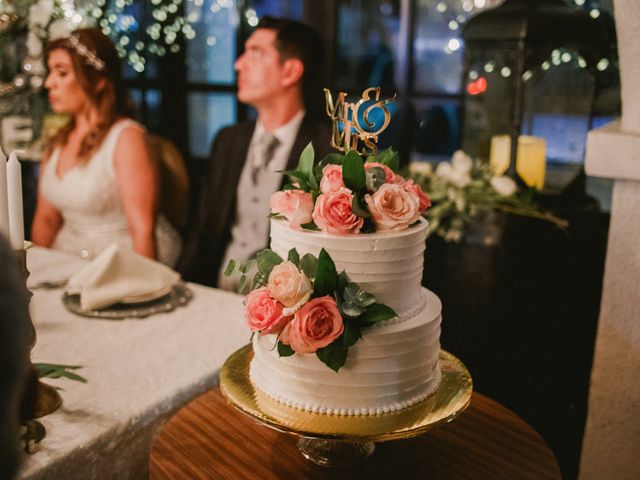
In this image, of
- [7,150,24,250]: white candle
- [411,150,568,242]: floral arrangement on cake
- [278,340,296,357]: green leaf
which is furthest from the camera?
[411,150,568,242]: floral arrangement on cake

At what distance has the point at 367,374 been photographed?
139cm

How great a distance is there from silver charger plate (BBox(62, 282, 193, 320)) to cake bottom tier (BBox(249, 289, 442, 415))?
32.9 inches

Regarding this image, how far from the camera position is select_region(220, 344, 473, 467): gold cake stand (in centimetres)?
134

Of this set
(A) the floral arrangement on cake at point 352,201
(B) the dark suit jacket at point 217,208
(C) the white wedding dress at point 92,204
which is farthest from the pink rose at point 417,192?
(C) the white wedding dress at point 92,204

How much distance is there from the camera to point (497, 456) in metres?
1.55

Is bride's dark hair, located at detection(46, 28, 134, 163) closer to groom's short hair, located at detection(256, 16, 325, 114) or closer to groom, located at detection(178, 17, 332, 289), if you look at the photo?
groom, located at detection(178, 17, 332, 289)

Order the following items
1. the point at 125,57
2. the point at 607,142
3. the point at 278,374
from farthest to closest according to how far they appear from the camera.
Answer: the point at 125,57 → the point at 607,142 → the point at 278,374

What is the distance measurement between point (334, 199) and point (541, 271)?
1954mm

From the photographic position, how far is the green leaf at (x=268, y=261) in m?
1.41

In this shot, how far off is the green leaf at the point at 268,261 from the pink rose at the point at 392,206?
23cm

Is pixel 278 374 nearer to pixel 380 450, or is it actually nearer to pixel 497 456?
pixel 380 450

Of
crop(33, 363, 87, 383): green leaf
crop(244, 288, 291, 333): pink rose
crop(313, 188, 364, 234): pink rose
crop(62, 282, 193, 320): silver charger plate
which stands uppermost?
crop(313, 188, 364, 234): pink rose

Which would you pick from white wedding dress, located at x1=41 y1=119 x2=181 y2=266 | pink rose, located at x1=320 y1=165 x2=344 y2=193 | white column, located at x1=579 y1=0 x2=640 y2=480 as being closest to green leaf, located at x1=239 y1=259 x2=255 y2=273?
pink rose, located at x1=320 y1=165 x2=344 y2=193

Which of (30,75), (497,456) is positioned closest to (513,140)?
(497,456)
